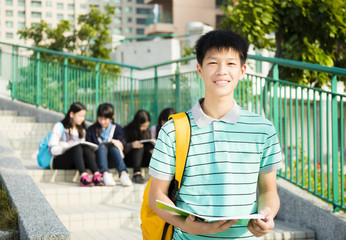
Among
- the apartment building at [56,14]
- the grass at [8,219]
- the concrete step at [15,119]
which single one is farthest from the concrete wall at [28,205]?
the apartment building at [56,14]

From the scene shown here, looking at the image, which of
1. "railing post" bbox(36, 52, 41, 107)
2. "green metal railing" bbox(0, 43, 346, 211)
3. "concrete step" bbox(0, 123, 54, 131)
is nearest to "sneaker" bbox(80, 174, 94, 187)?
"green metal railing" bbox(0, 43, 346, 211)

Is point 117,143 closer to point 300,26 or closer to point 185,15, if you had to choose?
point 300,26

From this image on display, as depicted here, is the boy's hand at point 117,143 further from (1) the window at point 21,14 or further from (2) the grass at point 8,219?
(1) the window at point 21,14

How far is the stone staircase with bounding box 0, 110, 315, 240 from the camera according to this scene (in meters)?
4.11

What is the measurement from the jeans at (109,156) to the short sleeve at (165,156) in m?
3.61

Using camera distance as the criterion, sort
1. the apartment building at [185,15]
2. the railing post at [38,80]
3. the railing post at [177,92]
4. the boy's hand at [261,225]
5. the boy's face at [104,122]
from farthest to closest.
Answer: the apartment building at [185,15]
the railing post at [38,80]
the railing post at [177,92]
the boy's face at [104,122]
the boy's hand at [261,225]

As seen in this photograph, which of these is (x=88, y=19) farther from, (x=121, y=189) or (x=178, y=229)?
(x=178, y=229)

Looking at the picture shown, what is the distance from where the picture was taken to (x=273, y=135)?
1809 mm

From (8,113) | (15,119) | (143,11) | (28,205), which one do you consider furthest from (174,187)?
(143,11)

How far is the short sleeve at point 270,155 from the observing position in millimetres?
1802

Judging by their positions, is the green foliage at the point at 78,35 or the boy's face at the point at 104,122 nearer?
the boy's face at the point at 104,122

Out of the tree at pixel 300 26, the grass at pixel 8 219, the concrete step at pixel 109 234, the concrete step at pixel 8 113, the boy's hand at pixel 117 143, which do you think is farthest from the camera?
the concrete step at pixel 8 113

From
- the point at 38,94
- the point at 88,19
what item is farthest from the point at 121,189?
Answer: the point at 88,19

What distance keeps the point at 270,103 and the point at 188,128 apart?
3180mm
